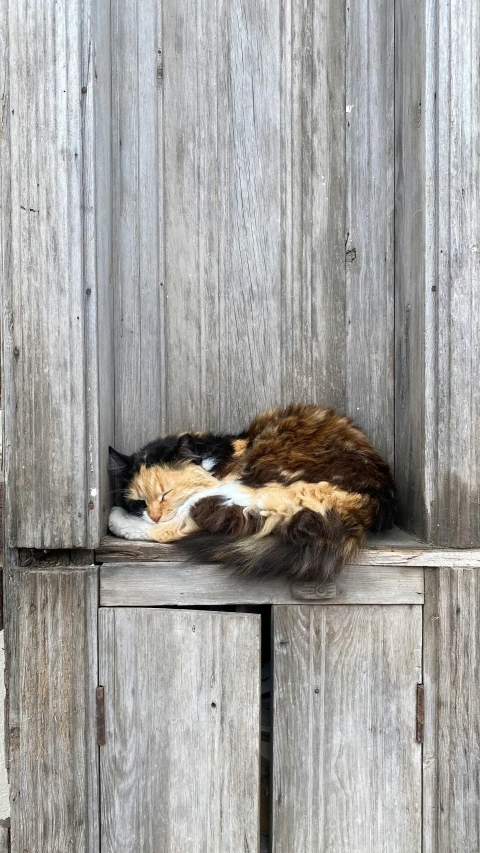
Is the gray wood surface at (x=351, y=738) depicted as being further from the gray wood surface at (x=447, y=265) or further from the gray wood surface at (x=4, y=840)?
the gray wood surface at (x=4, y=840)

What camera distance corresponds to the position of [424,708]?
64.3 inches

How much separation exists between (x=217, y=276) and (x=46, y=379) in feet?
2.20

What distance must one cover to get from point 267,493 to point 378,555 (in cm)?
35

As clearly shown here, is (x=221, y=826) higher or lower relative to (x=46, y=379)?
lower

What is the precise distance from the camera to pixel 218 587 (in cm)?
162

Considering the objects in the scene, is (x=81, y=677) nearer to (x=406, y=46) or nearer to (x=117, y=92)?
(x=117, y=92)

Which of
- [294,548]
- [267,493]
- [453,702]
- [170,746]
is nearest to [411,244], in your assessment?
[267,493]

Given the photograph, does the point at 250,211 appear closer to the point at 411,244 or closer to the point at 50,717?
the point at 411,244

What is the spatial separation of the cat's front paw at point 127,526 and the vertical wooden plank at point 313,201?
63cm

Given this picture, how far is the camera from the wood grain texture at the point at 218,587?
162 cm

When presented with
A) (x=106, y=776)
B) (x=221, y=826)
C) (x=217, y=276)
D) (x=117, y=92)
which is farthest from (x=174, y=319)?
(x=221, y=826)

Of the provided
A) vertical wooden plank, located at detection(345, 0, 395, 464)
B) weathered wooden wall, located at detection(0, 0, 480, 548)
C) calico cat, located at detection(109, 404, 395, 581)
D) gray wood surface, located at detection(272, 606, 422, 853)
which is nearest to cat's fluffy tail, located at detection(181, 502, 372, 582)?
calico cat, located at detection(109, 404, 395, 581)

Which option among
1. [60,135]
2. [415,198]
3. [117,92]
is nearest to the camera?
[60,135]

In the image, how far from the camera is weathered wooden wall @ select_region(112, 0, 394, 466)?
1882 millimetres
